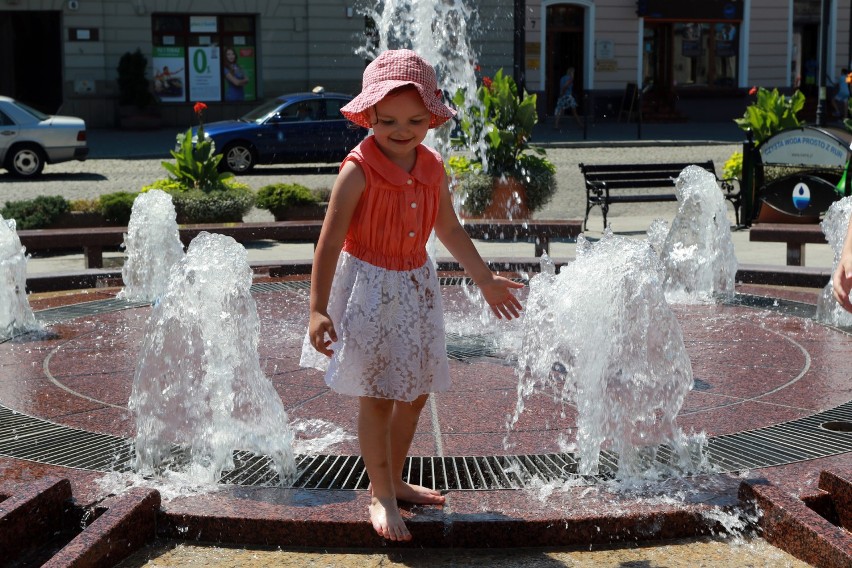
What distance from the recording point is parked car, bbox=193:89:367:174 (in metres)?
21.6

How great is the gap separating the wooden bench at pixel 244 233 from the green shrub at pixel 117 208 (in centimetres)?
177

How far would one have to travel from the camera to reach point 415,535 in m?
3.96

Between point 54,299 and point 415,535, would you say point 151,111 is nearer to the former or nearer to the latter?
point 54,299

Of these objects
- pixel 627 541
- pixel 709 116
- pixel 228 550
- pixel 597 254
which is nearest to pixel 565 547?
pixel 627 541

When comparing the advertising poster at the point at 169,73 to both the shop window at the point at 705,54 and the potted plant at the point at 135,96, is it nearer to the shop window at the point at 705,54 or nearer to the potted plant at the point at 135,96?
the potted plant at the point at 135,96

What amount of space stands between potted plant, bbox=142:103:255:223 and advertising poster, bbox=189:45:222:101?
716 inches

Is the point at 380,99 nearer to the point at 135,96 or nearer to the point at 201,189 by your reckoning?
the point at 201,189

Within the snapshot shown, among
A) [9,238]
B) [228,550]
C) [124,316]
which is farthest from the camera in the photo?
[124,316]

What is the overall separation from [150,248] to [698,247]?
3.81 m

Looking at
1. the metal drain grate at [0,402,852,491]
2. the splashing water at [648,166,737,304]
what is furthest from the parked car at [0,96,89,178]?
the metal drain grate at [0,402,852,491]

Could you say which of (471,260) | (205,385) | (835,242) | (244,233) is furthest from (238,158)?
(471,260)

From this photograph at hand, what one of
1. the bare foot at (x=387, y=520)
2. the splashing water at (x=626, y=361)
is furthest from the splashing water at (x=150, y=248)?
the bare foot at (x=387, y=520)

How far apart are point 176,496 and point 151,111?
27341mm

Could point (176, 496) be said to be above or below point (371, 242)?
below
